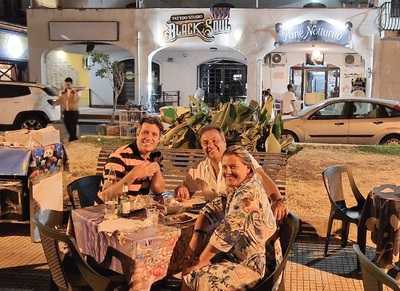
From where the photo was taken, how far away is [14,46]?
2239 centimetres

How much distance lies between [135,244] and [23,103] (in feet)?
44.7

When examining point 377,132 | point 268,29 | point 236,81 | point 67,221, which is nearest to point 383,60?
point 268,29

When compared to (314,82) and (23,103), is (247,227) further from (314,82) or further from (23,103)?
(314,82)

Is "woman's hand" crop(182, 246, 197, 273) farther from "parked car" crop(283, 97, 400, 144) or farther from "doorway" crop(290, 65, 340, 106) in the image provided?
"doorway" crop(290, 65, 340, 106)

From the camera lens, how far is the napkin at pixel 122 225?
3.48m

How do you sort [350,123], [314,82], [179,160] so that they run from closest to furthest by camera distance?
1. [179,160]
2. [350,123]
3. [314,82]

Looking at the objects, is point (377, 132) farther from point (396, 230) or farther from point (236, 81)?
point (236, 81)

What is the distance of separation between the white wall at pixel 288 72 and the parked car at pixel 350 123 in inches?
338

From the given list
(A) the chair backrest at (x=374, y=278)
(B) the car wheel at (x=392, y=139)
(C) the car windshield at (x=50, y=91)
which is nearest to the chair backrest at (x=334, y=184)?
(A) the chair backrest at (x=374, y=278)

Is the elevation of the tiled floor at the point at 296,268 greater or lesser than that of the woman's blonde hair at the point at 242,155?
lesser

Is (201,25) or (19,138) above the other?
(201,25)

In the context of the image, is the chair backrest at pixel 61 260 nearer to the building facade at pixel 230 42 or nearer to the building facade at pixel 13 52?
the building facade at pixel 230 42

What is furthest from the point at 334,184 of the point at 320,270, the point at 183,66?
the point at 183,66

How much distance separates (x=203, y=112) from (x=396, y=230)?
303cm
